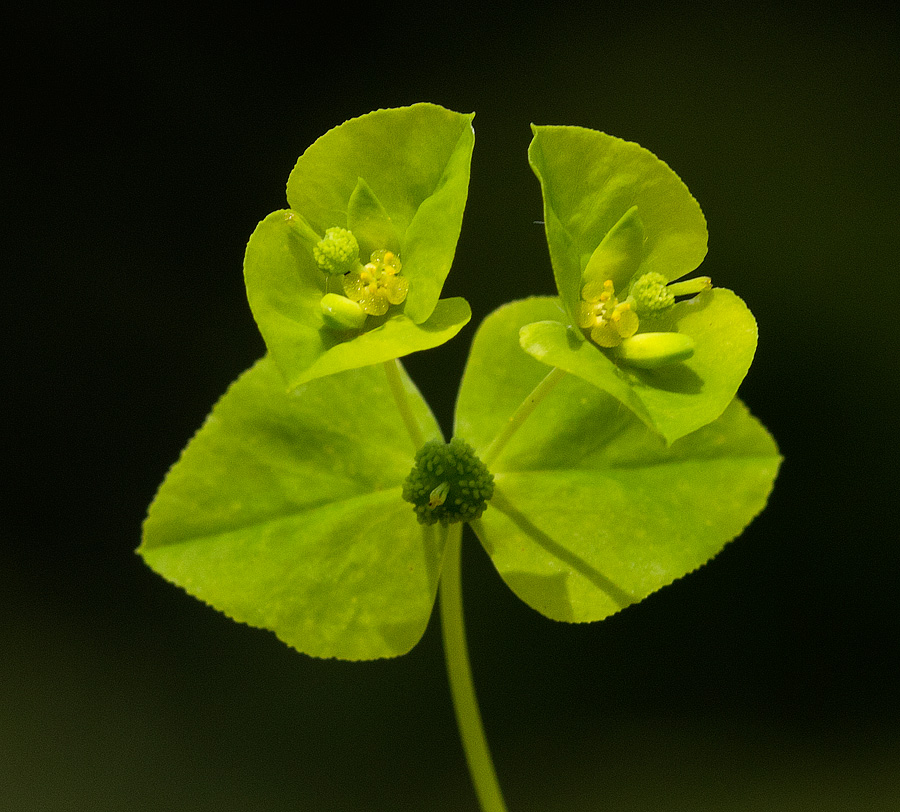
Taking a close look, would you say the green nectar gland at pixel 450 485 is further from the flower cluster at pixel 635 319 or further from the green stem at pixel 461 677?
the flower cluster at pixel 635 319

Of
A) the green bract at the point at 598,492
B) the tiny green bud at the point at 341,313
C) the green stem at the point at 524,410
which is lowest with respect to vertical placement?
the green bract at the point at 598,492

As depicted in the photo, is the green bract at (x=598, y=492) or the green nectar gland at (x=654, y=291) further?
the green bract at (x=598, y=492)

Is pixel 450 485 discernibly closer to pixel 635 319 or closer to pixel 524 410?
pixel 524 410

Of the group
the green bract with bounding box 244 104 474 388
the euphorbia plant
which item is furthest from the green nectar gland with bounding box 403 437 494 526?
the green bract with bounding box 244 104 474 388

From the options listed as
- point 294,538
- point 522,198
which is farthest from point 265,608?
point 522,198

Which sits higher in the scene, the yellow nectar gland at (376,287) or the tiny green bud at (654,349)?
the yellow nectar gland at (376,287)

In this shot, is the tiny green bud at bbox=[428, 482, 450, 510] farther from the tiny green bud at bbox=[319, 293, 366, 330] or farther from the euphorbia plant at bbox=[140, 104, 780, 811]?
the tiny green bud at bbox=[319, 293, 366, 330]

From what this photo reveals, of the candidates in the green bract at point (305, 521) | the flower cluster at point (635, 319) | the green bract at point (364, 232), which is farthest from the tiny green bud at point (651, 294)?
the green bract at point (305, 521)
